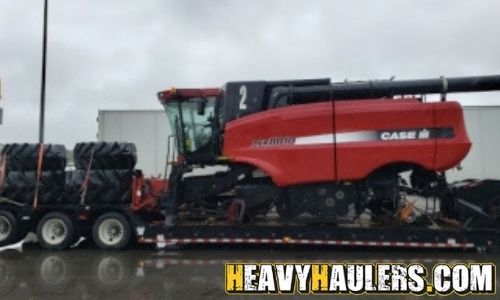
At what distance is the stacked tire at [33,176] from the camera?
1256cm

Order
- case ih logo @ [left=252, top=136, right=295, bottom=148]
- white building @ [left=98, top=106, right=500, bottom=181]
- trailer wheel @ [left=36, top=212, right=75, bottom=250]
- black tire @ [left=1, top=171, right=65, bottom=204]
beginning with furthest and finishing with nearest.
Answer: white building @ [left=98, top=106, right=500, bottom=181] → black tire @ [left=1, top=171, right=65, bottom=204] → trailer wheel @ [left=36, top=212, right=75, bottom=250] → case ih logo @ [left=252, top=136, right=295, bottom=148]

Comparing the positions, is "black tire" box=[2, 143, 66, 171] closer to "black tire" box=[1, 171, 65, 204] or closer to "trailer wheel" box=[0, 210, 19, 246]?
"black tire" box=[1, 171, 65, 204]

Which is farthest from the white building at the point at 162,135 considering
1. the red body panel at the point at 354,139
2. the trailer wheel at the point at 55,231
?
the red body panel at the point at 354,139

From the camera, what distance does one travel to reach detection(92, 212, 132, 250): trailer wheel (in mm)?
11930

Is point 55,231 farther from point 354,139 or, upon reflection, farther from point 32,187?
point 354,139

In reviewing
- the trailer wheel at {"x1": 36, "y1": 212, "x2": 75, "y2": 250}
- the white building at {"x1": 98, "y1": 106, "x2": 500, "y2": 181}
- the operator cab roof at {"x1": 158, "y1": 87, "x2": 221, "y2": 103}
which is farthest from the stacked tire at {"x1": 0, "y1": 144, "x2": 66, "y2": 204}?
the white building at {"x1": 98, "y1": 106, "x2": 500, "y2": 181}

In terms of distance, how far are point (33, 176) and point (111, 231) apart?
7.27 ft

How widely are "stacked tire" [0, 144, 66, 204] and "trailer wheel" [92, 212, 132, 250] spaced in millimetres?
1194

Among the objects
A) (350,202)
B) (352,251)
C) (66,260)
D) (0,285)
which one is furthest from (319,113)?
(0,285)

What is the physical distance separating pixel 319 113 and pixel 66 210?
5748mm

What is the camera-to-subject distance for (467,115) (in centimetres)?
1642

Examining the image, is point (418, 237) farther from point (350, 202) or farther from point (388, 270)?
point (388, 270)

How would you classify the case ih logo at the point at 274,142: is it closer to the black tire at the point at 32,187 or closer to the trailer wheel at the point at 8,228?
the black tire at the point at 32,187

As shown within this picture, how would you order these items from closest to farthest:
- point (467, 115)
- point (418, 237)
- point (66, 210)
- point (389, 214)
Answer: point (418, 237), point (389, 214), point (66, 210), point (467, 115)
